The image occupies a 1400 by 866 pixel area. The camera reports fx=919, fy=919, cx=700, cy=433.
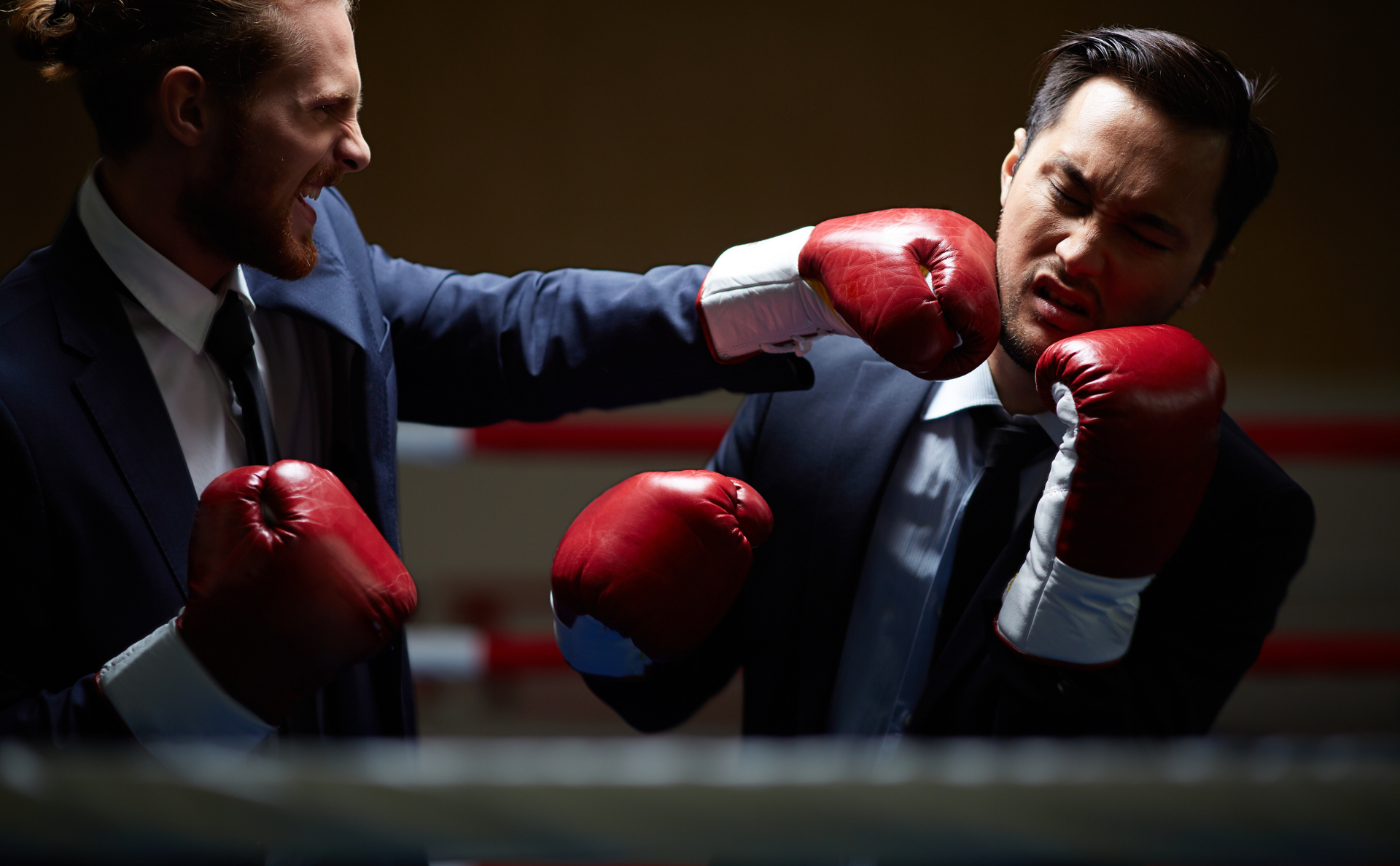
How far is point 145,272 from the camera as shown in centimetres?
96

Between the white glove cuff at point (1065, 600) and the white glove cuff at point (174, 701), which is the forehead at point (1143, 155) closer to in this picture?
the white glove cuff at point (1065, 600)

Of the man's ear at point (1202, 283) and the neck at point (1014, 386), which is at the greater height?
the man's ear at point (1202, 283)

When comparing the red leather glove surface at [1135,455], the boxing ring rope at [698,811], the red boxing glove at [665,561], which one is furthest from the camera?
the red boxing glove at [665,561]

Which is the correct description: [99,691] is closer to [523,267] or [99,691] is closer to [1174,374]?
[1174,374]

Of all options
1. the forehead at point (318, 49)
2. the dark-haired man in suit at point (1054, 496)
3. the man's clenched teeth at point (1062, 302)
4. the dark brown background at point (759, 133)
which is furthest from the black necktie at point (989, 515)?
the dark brown background at point (759, 133)

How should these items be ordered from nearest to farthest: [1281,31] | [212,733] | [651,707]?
[212,733], [651,707], [1281,31]

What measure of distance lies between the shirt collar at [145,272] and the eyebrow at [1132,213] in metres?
0.91

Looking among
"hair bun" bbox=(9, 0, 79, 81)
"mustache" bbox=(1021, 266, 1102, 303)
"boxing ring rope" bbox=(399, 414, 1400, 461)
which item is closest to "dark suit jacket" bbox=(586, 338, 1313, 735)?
"mustache" bbox=(1021, 266, 1102, 303)

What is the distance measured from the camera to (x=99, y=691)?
80 centimetres

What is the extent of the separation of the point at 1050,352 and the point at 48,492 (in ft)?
3.06

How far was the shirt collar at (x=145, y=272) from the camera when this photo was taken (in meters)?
0.95

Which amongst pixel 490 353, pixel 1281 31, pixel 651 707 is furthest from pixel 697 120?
pixel 651 707

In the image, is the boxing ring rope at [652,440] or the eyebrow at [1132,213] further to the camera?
the boxing ring rope at [652,440]

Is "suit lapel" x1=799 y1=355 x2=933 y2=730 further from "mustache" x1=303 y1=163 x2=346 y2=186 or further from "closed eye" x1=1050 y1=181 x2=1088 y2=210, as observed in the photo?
"mustache" x1=303 y1=163 x2=346 y2=186
